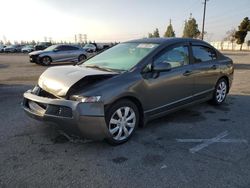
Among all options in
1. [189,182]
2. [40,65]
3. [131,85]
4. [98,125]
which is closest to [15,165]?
[98,125]

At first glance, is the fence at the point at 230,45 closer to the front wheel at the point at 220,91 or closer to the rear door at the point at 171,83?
the front wheel at the point at 220,91

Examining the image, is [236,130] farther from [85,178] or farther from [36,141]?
[36,141]

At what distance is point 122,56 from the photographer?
15.0ft

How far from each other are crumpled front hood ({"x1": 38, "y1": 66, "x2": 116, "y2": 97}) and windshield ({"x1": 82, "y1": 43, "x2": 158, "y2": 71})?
465 mm

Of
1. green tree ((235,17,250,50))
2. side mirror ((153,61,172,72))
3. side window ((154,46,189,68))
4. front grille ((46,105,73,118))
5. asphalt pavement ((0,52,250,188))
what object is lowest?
asphalt pavement ((0,52,250,188))

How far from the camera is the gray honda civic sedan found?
11.1 ft

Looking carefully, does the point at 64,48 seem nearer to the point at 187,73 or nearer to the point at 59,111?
the point at 187,73

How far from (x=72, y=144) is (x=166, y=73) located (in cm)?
195

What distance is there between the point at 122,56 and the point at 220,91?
2808 mm

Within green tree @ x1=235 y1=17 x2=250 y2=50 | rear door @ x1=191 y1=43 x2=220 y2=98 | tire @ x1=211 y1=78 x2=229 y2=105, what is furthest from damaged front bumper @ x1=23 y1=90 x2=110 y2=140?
green tree @ x1=235 y1=17 x2=250 y2=50

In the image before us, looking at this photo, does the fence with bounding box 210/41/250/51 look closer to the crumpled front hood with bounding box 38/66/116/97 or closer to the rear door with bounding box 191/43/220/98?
the rear door with bounding box 191/43/220/98

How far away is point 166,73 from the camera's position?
4.33 m

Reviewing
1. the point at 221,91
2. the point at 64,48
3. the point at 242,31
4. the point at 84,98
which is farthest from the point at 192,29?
the point at 84,98

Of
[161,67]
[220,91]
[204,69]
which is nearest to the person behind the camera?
[161,67]
